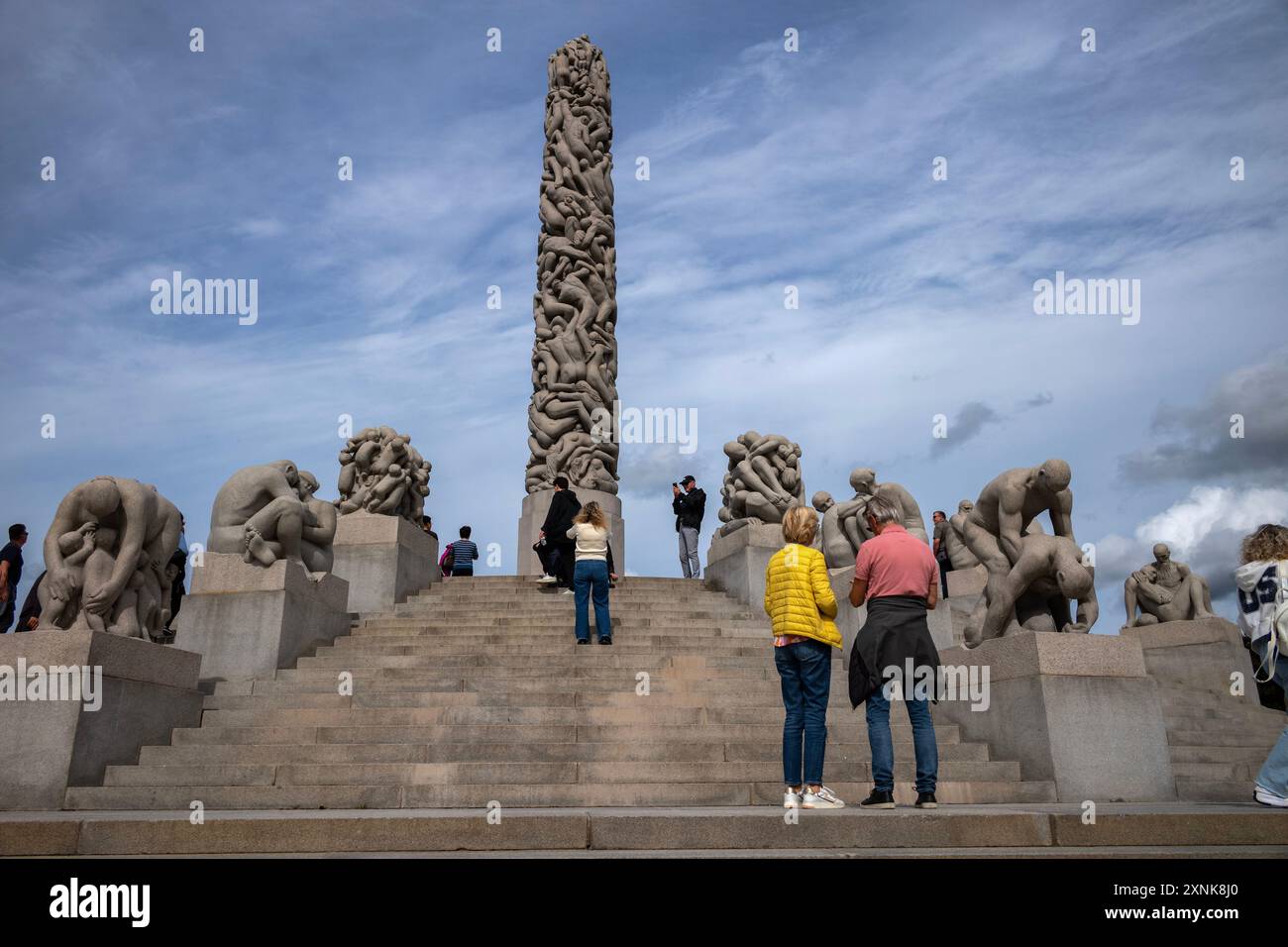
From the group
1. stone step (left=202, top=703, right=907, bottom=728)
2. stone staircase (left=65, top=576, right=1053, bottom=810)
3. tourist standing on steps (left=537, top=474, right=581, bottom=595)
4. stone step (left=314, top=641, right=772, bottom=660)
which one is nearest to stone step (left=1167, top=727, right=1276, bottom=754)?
stone staircase (left=65, top=576, right=1053, bottom=810)

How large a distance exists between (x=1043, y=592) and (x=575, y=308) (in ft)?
46.5

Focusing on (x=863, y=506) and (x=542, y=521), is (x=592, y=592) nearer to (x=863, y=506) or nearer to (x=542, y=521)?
(x=863, y=506)

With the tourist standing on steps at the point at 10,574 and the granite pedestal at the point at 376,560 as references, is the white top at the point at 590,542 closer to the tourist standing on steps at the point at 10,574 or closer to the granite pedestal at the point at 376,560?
the granite pedestal at the point at 376,560

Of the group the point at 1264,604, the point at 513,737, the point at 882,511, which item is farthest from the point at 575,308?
the point at 1264,604

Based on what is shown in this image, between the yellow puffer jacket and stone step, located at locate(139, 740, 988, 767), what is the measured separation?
2.13 metres

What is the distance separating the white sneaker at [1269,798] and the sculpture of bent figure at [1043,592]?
2456 mm

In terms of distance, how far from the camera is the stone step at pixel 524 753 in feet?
24.5

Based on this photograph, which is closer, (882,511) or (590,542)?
(882,511)

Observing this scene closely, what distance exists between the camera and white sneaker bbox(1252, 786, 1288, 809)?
5.61 metres

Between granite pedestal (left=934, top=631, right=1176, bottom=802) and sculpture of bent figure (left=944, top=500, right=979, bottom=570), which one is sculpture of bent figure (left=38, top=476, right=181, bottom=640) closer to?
granite pedestal (left=934, top=631, right=1176, bottom=802)

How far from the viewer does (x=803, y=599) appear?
5629 millimetres
